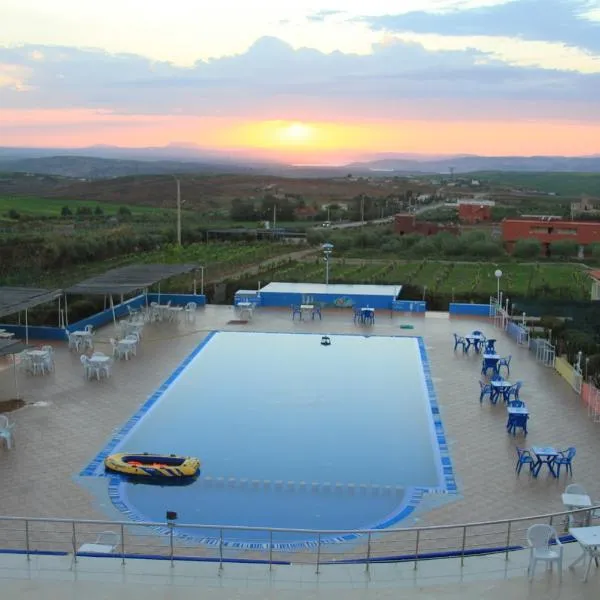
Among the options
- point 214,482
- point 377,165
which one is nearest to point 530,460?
point 214,482

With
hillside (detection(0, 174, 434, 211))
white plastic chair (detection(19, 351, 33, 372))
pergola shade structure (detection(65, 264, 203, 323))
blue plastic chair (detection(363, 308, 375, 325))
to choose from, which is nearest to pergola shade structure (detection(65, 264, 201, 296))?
pergola shade structure (detection(65, 264, 203, 323))

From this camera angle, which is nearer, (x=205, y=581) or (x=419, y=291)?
(x=205, y=581)

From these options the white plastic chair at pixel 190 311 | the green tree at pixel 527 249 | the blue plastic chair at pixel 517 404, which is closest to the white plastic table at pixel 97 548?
the blue plastic chair at pixel 517 404

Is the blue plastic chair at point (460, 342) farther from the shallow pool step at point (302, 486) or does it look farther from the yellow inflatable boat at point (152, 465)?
the yellow inflatable boat at point (152, 465)

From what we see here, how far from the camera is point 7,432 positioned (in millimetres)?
10539

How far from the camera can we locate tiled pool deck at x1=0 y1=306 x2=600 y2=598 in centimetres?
878

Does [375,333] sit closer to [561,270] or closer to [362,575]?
[362,575]

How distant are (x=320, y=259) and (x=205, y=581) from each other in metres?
29.3

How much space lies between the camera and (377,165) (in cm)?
19262

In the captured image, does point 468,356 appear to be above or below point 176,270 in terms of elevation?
below

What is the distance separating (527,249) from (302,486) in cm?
3452

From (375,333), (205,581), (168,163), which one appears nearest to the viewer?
(205,581)

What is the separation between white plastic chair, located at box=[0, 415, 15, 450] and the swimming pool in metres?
1.29

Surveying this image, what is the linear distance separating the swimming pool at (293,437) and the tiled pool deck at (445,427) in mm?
308
